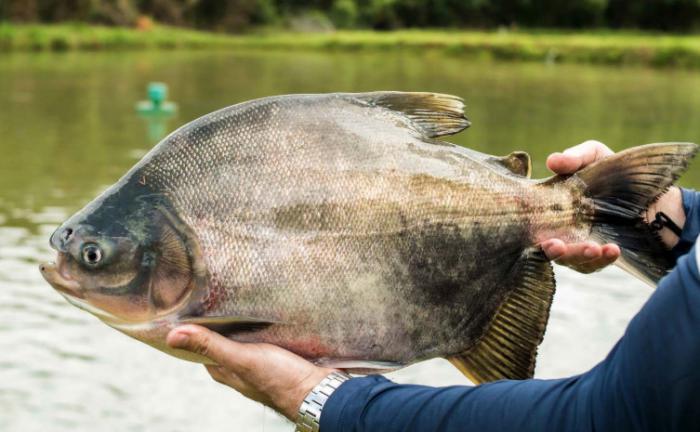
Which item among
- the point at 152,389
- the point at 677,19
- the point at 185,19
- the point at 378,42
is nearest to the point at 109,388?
the point at 152,389

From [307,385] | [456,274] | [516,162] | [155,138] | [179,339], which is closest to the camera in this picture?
[179,339]

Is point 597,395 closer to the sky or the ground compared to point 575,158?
closer to the ground

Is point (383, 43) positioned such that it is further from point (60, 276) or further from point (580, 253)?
point (60, 276)

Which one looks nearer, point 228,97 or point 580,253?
point 580,253

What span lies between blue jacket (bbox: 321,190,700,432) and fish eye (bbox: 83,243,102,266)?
705 millimetres

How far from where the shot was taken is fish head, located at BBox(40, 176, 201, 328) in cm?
240

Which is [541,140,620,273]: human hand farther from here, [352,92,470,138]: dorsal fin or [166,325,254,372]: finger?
[166,325,254,372]: finger

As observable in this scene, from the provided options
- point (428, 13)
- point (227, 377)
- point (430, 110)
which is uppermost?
point (430, 110)

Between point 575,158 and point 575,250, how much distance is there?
0.34 metres

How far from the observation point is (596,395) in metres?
1.94

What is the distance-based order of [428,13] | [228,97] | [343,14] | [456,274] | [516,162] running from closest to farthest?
1. [456,274]
2. [516,162]
3. [228,97]
4. [343,14]
5. [428,13]

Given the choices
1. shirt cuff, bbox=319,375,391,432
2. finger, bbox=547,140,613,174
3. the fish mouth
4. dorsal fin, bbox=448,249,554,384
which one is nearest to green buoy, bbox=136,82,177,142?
finger, bbox=547,140,613,174

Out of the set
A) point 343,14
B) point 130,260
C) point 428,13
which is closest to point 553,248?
point 130,260

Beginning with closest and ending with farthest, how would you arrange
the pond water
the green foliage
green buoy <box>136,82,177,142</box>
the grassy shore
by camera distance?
the pond water
green buoy <box>136,82,177,142</box>
the grassy shore
the green foliage
